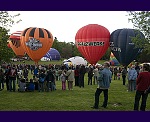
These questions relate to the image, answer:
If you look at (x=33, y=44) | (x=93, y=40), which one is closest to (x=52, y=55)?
(x=33, y=44)

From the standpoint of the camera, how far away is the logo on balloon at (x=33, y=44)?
34562mm

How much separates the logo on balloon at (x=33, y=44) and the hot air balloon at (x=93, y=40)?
520 centimetres

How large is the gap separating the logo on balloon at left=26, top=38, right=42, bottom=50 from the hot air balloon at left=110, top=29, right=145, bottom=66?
926cm

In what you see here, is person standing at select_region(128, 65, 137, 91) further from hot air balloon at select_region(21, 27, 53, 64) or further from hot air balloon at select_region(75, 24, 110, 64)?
hot air balloon at select_region(21, 27, 53, 64)

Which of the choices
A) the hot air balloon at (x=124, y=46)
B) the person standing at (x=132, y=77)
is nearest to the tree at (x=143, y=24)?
the person standing at (x=132, y=77)

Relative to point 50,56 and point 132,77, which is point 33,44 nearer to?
point 132,77

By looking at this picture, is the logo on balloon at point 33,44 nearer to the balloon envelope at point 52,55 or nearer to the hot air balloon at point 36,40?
the hot air balloon at point 36,40

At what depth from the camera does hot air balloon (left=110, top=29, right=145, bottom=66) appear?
108ft

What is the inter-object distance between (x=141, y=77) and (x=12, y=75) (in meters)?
8.63

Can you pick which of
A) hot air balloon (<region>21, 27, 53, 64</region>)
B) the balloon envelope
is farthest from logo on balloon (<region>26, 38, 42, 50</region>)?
the balloon envelope

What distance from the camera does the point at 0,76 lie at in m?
16.2

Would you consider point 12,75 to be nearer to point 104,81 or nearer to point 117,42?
point 104,81

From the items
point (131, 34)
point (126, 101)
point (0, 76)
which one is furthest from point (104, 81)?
point (131, 34)

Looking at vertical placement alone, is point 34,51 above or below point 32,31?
below
